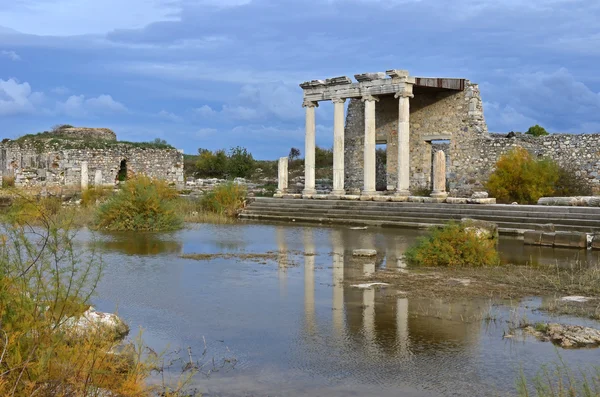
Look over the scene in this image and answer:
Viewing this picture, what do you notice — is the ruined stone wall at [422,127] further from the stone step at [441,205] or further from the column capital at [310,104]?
the stone step at [441,205]

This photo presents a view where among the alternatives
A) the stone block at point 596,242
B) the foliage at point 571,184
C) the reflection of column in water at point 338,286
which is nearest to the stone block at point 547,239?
the stone block at point 596,242

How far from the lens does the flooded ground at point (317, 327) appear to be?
5578 mm

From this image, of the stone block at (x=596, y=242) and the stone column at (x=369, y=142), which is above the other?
the stone column at (x=369, y=142)

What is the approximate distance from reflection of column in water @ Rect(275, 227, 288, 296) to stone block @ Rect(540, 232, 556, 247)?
21.0 feet

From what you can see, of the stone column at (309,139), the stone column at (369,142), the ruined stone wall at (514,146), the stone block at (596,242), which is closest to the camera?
the stone block at (596,242)

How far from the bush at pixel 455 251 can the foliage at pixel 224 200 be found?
46.8ft

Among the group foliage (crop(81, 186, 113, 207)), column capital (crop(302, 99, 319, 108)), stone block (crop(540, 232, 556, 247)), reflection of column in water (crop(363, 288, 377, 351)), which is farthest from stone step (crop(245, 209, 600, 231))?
reflection of column in water (crop(363, 288, 377, 351))

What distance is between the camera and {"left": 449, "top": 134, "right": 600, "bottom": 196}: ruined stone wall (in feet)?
84.9

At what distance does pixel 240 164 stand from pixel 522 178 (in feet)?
77.4

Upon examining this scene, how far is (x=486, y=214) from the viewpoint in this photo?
19906mm

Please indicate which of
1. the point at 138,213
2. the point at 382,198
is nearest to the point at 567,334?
the point at 138,213

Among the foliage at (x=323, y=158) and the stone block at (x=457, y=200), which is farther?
the foliage at (x=323, y=158)

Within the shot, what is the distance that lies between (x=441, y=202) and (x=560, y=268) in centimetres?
1099

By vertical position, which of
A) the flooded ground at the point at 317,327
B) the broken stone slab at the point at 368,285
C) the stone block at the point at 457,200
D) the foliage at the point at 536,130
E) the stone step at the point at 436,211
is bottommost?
the flooded ground at the point at 317,327
